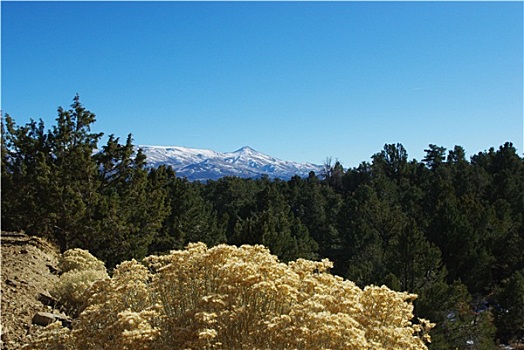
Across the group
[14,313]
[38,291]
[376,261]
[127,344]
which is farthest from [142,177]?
[376,261]

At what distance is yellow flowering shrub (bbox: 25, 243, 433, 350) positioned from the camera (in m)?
3.85

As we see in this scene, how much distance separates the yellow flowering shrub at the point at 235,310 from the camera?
3854mm

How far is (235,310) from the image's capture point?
13.6 ft

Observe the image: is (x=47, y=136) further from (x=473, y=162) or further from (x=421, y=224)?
(x=473, y=162)

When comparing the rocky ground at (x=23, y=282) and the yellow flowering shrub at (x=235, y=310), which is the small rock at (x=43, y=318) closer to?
the rocky ground at (x=23, y=282)

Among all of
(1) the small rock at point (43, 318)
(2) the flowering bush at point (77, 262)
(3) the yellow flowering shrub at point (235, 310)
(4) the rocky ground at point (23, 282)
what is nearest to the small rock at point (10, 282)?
(4) the rocky ground at point (23, 282)

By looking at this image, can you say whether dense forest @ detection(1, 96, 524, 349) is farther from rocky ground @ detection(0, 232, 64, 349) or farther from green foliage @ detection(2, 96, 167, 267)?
rocky ground @ detection(0, 232, 64, 349)

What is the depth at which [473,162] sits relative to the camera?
63.3 m

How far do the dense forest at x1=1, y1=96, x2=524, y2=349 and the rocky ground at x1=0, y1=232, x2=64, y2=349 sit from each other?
4.15 ft

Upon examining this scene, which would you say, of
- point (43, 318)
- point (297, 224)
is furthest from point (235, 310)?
point (297, 224)

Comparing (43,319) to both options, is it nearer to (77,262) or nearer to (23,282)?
(23,282)

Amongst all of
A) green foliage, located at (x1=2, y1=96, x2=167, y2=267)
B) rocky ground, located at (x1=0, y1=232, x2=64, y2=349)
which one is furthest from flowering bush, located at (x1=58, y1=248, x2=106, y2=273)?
green foliage, located at (x1=2, y1=96, x2=167, y2=267)

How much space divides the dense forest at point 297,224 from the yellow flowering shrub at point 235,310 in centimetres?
851

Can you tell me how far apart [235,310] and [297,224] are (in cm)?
2448
